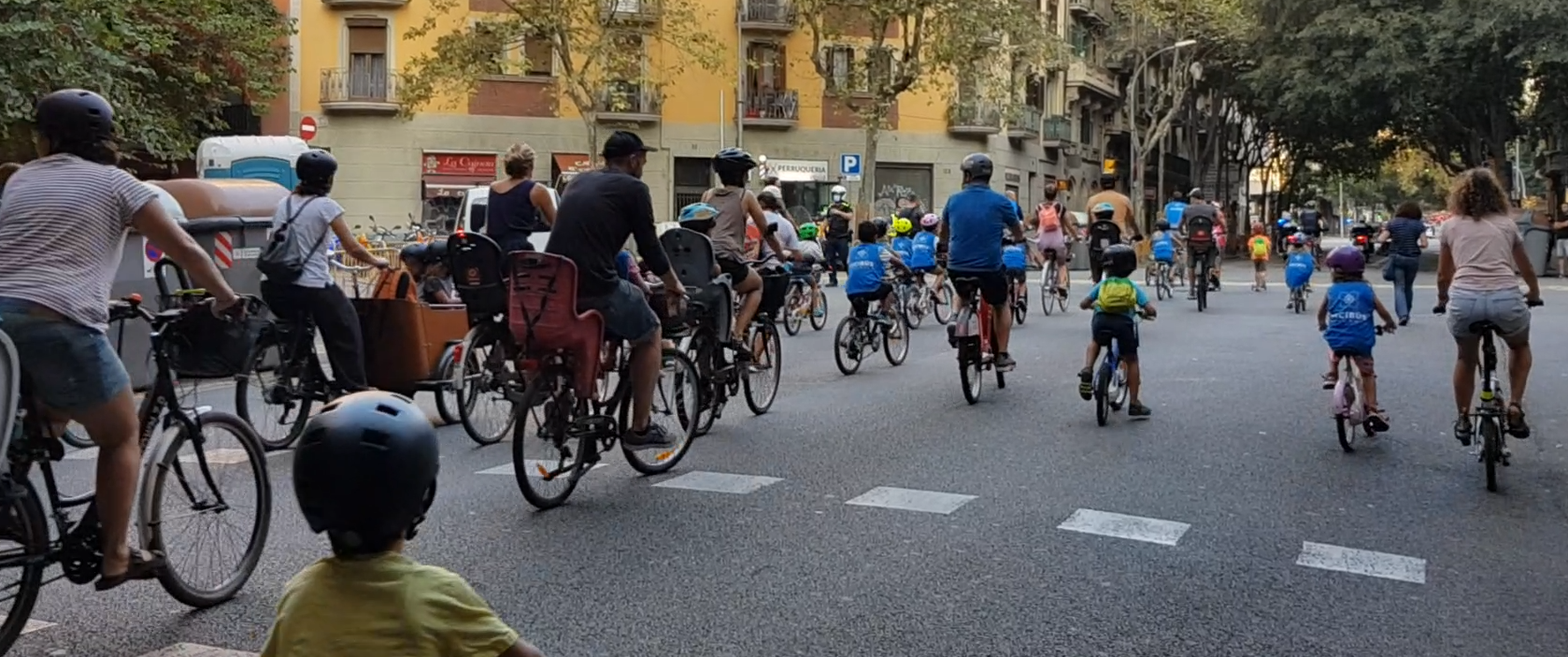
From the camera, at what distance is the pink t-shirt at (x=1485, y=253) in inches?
308

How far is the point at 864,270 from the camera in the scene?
1304 centimetres

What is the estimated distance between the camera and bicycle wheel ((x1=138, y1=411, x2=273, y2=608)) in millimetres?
4766

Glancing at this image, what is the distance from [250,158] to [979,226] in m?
21.4

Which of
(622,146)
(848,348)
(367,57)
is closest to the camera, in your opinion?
(622,146)

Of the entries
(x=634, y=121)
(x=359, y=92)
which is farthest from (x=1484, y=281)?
(x=359, y=92)

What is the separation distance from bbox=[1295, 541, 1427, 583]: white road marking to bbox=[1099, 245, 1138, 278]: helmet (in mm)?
3831

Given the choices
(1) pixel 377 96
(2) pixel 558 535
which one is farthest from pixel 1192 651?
(1) pixel 377 96

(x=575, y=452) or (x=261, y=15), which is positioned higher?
(x=261, y=15)

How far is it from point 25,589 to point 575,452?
302cm

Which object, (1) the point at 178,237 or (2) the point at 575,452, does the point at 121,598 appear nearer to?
(1) the point at 178,237

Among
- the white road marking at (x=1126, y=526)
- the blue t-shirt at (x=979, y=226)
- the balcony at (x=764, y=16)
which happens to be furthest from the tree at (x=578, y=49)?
the white road marking at (x=1126, y=526)

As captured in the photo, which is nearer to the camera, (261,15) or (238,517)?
(238,517)

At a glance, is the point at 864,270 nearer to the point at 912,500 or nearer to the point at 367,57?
the point at 912,500

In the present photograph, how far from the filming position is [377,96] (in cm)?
3875
